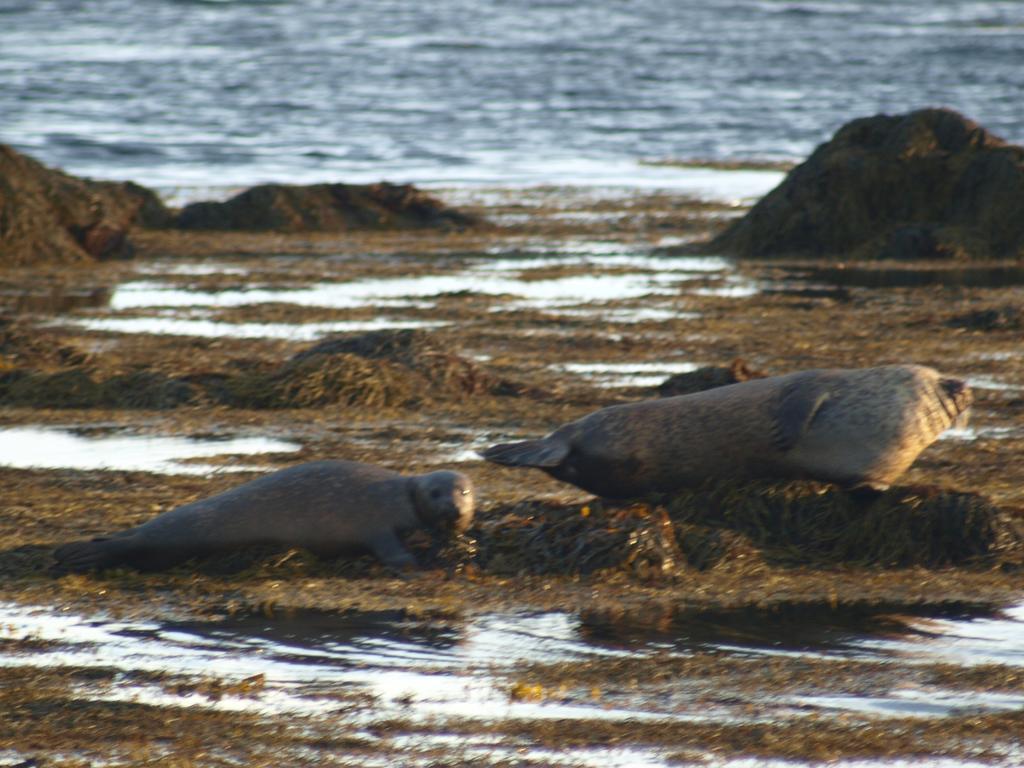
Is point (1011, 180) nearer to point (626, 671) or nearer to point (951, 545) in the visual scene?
point (951, 545)

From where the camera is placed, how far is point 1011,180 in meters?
17.2

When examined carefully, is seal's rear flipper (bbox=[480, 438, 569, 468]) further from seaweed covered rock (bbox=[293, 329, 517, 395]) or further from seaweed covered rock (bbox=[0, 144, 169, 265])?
seaweed covered rock (bbox=[0, 144, 169, 265])

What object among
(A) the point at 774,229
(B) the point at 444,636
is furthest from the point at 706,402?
(A) the point at 774,229

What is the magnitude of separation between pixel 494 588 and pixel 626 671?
3.53 feet

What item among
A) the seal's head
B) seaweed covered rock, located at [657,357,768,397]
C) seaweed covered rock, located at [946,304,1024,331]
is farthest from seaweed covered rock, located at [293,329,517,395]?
seaweed covered rock, located at [946,304,1024,331]

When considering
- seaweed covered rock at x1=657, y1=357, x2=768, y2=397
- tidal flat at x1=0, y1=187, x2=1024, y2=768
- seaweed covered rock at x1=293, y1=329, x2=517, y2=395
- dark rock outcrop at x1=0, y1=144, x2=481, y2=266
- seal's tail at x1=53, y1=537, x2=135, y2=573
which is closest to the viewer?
tidal flat at x1=0, y1=187, x2=1024, y2=768

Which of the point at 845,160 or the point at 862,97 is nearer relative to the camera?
the point at 845,160

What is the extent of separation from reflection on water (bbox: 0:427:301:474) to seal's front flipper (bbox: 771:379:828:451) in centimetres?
240

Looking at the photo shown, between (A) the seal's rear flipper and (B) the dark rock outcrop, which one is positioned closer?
(A) the seal's rear flipper

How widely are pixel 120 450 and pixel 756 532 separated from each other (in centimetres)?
320

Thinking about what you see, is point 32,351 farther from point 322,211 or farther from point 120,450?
point 322,211

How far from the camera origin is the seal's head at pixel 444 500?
6.48 meters

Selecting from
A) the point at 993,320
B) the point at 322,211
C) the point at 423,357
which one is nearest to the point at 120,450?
the point at 423,357

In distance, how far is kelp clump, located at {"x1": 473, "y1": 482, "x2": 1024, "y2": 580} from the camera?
6445 millimetres
